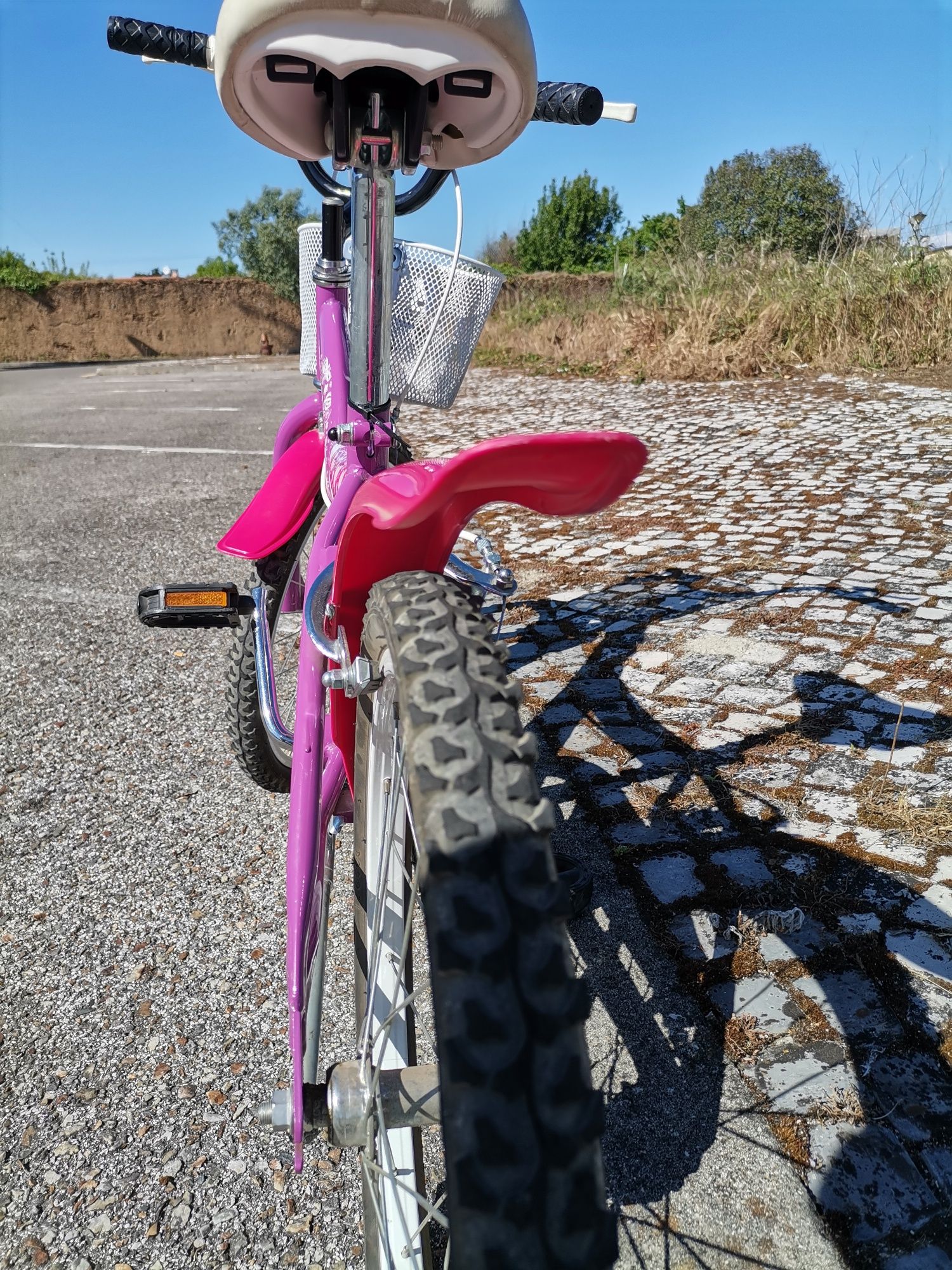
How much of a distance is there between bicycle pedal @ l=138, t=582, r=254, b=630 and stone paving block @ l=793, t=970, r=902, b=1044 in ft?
4.95

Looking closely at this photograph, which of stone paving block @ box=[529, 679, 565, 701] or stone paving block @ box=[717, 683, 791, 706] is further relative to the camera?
stone paving block @ box=[529, 679, 565, 701]

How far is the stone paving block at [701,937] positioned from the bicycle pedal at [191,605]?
4.15 ft

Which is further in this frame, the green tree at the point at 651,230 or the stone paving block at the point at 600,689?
the green tree at the point at 651,230

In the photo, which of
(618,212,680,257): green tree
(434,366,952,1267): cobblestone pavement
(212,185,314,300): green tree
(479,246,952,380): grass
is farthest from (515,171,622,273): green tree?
(434,366,952,1267): cobblestone pavement

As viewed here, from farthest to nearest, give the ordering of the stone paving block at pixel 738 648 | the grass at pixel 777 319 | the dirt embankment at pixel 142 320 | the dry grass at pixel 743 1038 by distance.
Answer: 1. the dirt embankment at pixel 142 320
2. the grass at pixel 777 319
3. the stone paving block at pixel 738 648
4. the dry grass at pixel 743 1038

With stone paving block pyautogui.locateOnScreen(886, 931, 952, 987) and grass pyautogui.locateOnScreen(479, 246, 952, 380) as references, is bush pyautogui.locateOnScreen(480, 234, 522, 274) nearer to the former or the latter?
grass pyautogui.locateOnScreen(479, 246, 952, 380)

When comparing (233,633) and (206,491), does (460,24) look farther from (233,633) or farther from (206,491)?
(206,491)

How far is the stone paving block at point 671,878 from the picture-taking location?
224 cm

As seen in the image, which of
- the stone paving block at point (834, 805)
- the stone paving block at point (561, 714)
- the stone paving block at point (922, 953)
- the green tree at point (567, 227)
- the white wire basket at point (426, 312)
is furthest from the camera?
the green tree at point (567, 227)

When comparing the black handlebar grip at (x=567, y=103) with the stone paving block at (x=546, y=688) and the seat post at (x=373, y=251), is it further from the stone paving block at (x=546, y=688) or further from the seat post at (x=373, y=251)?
the stone paving block at (x=546, y=688)

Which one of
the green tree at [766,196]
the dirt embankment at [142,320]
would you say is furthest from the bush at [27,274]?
the green tree at [766,196]

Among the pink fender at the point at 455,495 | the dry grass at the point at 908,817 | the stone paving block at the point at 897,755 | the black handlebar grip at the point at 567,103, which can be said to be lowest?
the dry grass at the point at 908,817

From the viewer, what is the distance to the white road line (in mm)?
8625

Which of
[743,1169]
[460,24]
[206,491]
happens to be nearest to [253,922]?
[743,1169]
